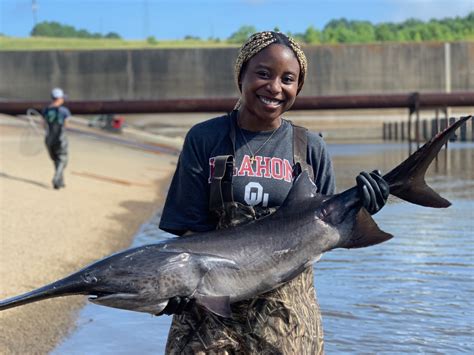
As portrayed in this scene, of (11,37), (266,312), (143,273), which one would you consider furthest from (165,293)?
(11,37)

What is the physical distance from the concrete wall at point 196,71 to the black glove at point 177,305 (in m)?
62.5

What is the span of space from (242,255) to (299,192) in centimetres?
34

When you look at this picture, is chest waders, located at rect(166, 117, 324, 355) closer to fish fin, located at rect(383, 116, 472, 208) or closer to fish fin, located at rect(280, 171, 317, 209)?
fish fin, located at rect(280, 171, 317, 209)

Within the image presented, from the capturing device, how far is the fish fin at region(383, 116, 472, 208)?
3.88m

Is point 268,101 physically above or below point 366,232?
above

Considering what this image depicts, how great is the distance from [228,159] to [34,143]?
20851 mm

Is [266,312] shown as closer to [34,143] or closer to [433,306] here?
[433,306]

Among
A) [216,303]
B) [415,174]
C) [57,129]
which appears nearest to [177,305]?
[216,303]

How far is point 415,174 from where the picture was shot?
3887mm

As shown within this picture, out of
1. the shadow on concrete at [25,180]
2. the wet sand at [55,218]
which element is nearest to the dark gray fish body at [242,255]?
the wet sand at [55,218]

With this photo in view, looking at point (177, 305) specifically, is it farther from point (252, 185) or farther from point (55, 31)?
point (55, 31)

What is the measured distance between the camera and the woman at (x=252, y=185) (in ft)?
12.8

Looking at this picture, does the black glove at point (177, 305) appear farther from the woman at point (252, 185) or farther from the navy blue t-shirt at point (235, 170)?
the navy blue t-shirt at point (235, 170)

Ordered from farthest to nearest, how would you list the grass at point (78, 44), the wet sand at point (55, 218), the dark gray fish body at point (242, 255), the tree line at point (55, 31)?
the tree line at point (55, 31), the grass at point (78, 44), the wet sand at point (55, 218), the dark gray fish body at point (242, 255)
